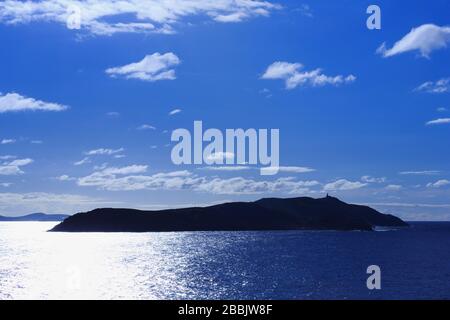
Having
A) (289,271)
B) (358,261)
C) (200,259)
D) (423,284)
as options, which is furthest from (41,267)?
(423,284)

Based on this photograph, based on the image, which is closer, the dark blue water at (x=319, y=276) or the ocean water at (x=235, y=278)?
the dark blue water at (x=319, y=276)

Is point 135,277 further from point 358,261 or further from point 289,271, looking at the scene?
point 358,261

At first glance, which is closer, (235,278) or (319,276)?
(235,278)

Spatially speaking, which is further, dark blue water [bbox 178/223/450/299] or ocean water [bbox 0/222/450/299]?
ocean water [bbox 0/222/450/299]

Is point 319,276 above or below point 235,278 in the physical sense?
above

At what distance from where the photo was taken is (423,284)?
100188 millimetres

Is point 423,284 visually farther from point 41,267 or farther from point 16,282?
point 41,267
